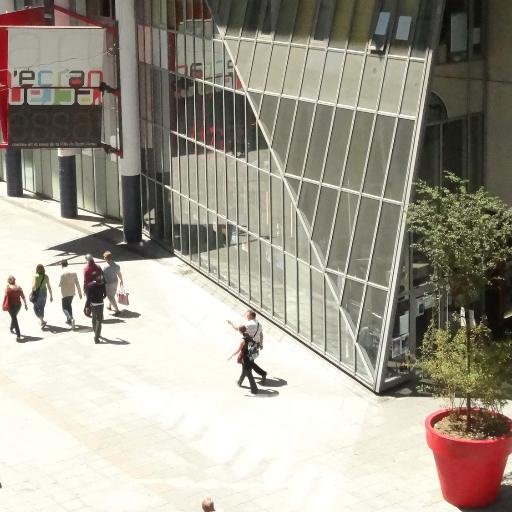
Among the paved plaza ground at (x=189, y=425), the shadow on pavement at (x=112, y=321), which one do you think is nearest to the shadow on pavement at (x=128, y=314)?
the paved plaza ground at (x=189, y=425)

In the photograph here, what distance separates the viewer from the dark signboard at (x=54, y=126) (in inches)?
1438

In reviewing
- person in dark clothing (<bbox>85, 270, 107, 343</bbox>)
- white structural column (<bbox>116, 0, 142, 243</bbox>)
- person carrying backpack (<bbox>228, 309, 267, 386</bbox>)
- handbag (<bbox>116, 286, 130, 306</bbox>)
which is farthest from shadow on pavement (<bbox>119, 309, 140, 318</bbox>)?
white structural column (<bbox>116, 0, 142, 243</bbox>)

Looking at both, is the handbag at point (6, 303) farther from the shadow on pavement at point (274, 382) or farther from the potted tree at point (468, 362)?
the potted tree at point (468, 362)

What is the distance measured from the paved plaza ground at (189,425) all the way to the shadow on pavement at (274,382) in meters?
0.06

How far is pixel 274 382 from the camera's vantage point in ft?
88.6

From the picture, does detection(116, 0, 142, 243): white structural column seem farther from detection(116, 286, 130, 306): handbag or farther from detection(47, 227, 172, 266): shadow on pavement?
detection(116, 286, 130, 306): handbag

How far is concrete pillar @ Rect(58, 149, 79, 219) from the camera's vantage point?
41000 millimetres

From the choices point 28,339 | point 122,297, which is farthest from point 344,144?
point 28,339

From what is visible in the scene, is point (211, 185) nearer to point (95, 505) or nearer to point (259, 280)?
point (259, 280)

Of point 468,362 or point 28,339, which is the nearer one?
point 468,362

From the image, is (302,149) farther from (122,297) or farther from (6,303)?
(6,303)

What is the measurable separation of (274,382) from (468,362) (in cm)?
683

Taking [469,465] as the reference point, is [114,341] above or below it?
below

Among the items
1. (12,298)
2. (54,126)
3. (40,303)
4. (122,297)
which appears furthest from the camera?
(54,126)
